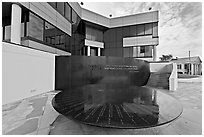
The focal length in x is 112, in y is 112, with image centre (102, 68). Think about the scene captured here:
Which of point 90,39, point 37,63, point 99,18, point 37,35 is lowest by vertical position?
point 37,63

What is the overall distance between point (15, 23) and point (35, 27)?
48.1 inches

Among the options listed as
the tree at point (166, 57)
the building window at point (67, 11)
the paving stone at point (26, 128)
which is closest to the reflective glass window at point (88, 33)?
the building window at point (67, 11)

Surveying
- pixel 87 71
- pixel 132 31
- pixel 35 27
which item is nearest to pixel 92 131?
pixel 87 71

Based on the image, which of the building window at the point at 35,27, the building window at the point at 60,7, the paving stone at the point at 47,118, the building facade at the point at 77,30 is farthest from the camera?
the building window at the point at 60,7

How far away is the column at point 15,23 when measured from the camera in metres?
6.57

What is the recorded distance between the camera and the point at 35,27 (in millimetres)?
7781

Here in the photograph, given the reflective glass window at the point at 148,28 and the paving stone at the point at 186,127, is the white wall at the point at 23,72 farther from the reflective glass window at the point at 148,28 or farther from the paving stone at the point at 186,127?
the reflective glass window at the point at 148,28

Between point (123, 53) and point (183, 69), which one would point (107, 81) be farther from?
point (183, 69)

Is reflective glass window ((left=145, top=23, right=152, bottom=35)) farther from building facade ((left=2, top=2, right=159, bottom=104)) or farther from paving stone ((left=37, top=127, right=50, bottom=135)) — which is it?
paving stone ((left=37, top=127, right=50, bottom=135))

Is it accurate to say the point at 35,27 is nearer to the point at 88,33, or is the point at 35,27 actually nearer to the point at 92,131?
the point at 92,131

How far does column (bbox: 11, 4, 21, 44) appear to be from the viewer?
21.6 ft

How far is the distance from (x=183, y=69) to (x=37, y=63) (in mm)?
31480

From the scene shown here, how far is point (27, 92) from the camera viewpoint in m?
5.90

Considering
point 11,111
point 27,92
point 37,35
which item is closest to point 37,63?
point 27,92
